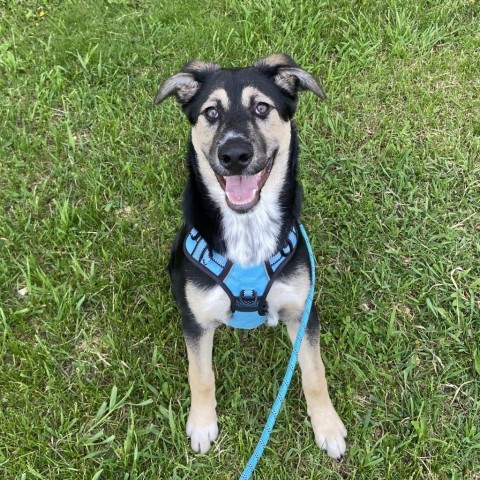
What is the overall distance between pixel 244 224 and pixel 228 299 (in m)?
0.42

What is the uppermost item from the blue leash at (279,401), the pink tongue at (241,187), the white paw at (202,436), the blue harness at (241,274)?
the pink tongue at (241,187)

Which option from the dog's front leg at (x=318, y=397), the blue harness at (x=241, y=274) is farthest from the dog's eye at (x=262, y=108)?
the dog's front leg at (x=318, y=397)

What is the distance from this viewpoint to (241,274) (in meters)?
2.78

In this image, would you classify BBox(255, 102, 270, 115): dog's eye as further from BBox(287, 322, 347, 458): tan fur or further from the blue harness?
BBox(287, 322, 347, 458): tan fur

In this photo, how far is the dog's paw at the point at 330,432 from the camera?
298cm

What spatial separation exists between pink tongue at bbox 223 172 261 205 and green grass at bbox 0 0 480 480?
115 centimetres

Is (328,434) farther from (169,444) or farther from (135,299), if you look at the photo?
A: (135,299)

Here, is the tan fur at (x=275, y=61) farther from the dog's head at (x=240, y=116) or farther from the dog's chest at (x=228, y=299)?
the dog's chest at (x=228, y=299)

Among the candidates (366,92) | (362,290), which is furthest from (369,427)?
(366,92)

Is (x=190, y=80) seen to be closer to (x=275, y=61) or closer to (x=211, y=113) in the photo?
(x=211, y=113)

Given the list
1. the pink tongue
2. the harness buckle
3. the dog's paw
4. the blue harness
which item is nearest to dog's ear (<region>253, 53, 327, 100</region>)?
the pink tongue

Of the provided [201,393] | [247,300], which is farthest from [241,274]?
[201,393]

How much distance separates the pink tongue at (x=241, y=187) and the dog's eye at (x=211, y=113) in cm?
37

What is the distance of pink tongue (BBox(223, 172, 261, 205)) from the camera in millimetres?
2709
